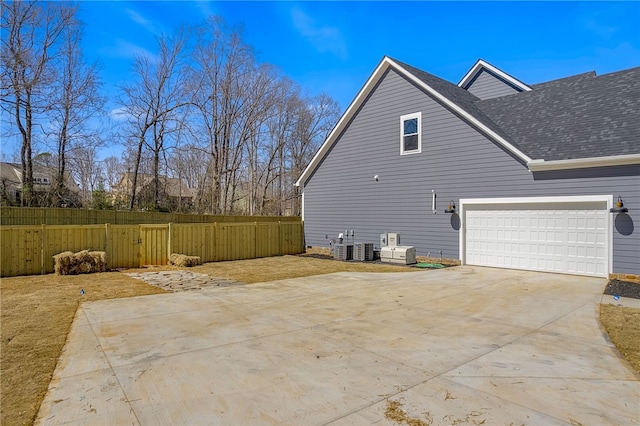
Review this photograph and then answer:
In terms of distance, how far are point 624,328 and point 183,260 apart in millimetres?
11097

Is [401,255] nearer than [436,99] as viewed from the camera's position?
Yes

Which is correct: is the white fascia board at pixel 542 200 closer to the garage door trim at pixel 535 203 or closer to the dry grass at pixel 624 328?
the garage door trim at pixel 535 203

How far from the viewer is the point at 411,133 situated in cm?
1395

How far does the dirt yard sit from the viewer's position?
3359 millimetres

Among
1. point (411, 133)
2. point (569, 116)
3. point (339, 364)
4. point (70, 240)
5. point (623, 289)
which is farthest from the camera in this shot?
point (411, 133)

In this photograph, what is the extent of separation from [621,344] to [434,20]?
10468mm

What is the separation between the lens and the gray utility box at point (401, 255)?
42.8 feet

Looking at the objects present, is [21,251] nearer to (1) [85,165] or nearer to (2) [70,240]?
(2) [70,240]

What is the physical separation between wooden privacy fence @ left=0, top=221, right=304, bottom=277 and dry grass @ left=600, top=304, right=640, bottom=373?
1161 centimetres

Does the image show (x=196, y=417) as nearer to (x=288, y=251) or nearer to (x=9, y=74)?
(x=288, y=251)

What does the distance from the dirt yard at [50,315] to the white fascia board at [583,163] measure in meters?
4.54

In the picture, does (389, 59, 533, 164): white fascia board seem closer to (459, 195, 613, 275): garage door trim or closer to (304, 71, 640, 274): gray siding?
(304, 71, 640, 274): gray siding

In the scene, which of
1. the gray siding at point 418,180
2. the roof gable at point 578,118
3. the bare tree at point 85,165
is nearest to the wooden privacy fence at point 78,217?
the gray siding at point 418,180

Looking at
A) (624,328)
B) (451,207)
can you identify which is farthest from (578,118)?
(624,328)
